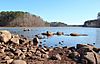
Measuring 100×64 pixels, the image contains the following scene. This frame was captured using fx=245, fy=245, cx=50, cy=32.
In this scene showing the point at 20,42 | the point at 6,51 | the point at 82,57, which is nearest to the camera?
the point at 82,57

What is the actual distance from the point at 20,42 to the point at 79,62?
15.4 metres

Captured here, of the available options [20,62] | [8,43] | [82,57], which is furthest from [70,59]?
[8,43]

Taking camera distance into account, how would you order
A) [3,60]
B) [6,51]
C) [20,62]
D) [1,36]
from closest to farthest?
1. [20,62]
2. [3,60]
3. [6,51]
4. [1,36]

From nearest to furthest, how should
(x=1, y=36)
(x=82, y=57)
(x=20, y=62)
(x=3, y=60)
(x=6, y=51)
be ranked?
1. (x=20, y=62)
2. (x=3, y=60)
3. (x=82, y=57)
4. (x=6, y=51)
5. (x=1, y=36)

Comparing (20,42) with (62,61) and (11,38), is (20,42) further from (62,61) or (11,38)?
(62,61)

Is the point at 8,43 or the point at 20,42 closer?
the point at 8,43

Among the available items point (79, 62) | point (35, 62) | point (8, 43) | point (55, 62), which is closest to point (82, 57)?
point (79, 62)

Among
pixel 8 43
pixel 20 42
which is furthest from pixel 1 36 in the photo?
pixel 20 42

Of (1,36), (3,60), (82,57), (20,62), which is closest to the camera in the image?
(20,62)

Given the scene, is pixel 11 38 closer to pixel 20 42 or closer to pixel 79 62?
pixel 20 42

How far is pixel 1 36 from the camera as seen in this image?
32.8 meters

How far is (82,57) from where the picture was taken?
22.9m

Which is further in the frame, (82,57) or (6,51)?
(6,51)

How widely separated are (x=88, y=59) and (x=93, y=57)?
0.67m
